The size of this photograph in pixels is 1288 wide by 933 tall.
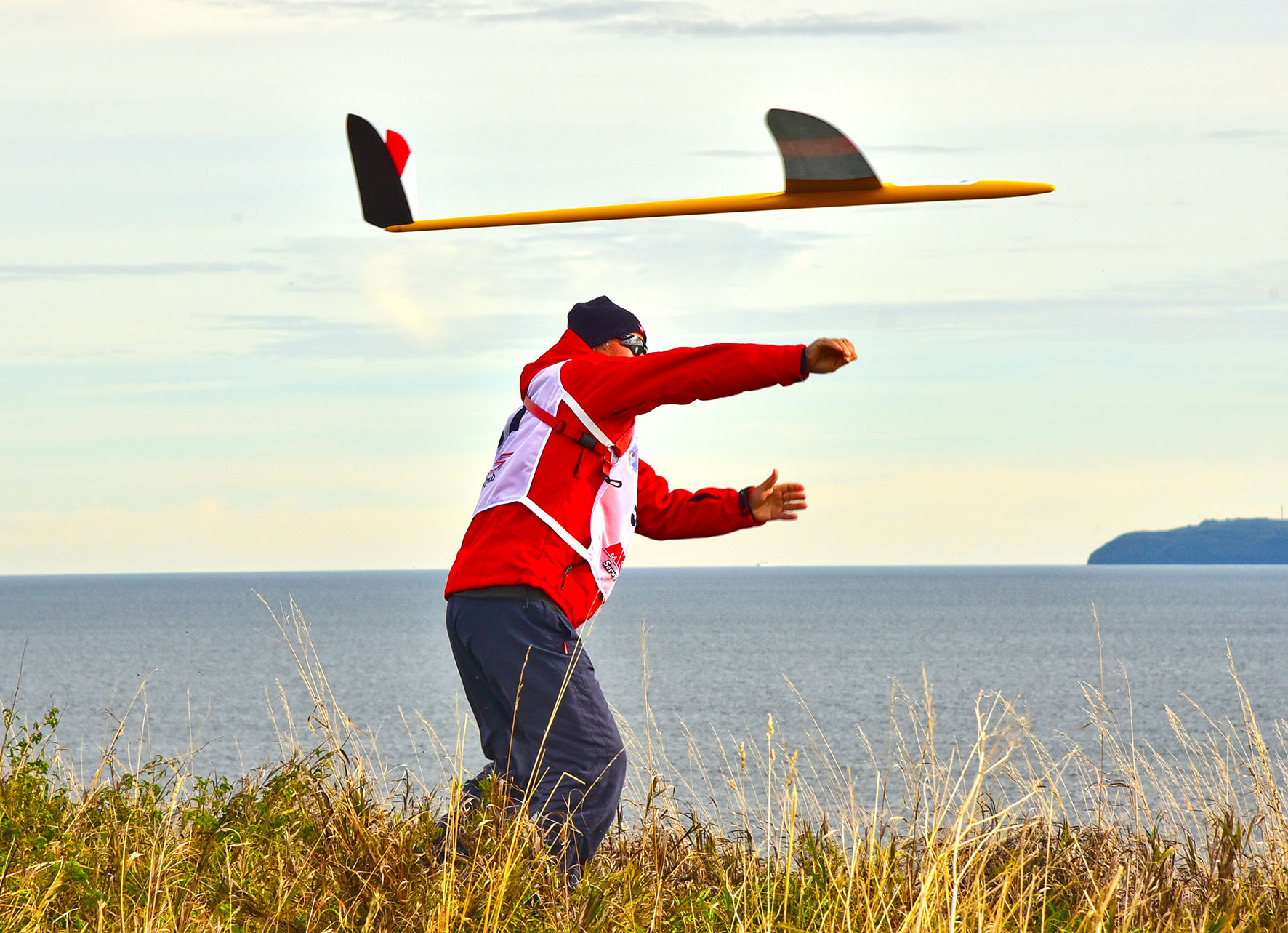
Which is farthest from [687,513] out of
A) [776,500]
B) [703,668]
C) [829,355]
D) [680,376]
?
[703,668]

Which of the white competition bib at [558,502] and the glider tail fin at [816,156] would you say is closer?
the glider tail fin at [816,156]

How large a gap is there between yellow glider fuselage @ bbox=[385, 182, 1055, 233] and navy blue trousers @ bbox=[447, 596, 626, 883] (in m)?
1.27

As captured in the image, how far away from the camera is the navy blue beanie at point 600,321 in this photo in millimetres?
4363

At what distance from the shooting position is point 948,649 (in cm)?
7406

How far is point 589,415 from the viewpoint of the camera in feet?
12.8

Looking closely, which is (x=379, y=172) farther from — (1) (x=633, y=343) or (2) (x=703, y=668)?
(2) (x=703, y=668)

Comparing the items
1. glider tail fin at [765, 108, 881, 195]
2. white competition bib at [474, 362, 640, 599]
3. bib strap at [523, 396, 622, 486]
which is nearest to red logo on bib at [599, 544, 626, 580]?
white competition bib at [474, 362, 640, 599]

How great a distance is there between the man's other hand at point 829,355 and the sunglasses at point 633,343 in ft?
3.16

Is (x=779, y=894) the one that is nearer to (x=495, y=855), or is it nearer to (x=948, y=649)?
(x=495, y=855)

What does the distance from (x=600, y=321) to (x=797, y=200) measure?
0.86 metres

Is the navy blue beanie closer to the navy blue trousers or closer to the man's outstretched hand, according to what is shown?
the man's outstretched hand

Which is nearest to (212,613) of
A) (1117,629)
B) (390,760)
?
(1117,629)

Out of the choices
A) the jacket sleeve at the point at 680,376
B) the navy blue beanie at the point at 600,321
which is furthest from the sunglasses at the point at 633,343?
the jacket sleeve at the point at 680,376

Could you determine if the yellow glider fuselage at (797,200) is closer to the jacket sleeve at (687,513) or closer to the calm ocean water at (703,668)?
the jacket sleeve at (687,513)
